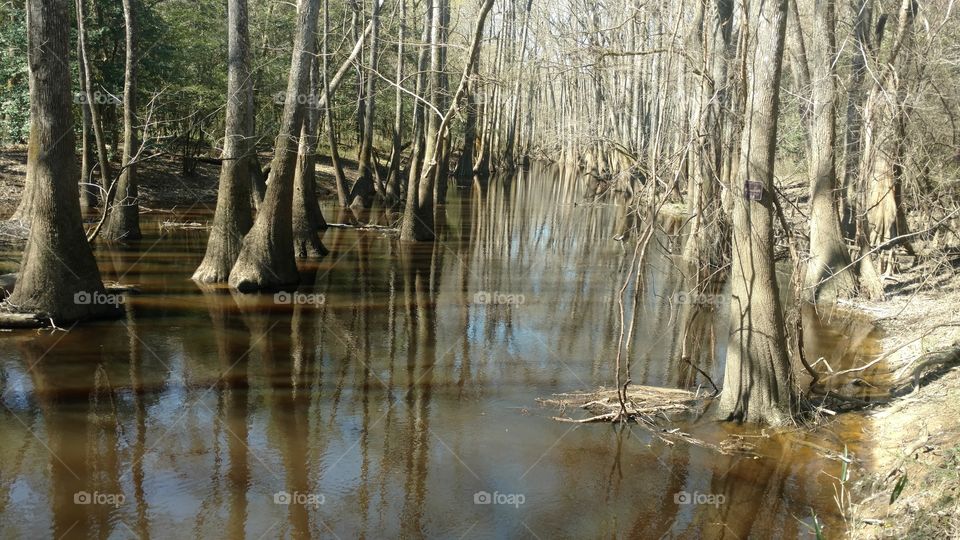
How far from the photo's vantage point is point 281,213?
13.6 metres

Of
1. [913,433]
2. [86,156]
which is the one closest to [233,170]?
[86,156]

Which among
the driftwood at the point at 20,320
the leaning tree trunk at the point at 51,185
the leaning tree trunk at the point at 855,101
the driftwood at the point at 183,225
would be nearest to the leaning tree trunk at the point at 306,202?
the driftwood at the point at 183,225

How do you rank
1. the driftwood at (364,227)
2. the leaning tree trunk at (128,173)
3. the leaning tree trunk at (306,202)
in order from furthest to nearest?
the driftwood at (364,227) → the leaning tree trunk at (128,173) → the leaning tree trunk at (306,202)

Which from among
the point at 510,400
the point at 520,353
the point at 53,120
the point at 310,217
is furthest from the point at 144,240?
the point at 510,400

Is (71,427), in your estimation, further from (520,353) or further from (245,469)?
(520,353)

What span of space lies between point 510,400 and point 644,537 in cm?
300

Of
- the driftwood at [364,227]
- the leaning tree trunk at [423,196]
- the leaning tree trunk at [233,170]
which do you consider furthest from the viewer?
the driftwood at [364,227]

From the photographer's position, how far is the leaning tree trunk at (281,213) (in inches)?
529

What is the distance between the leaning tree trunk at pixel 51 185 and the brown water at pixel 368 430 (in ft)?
2.03

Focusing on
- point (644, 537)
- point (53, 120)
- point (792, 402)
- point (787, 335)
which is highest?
point (53, 120)

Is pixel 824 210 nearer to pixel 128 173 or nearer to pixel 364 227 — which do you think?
pixel 364 227

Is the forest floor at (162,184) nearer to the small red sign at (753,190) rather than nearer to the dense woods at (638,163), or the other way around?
the dense woods at (638,163)

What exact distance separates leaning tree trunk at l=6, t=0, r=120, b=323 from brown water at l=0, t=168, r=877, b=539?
2.03ft

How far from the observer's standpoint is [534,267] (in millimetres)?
17328
